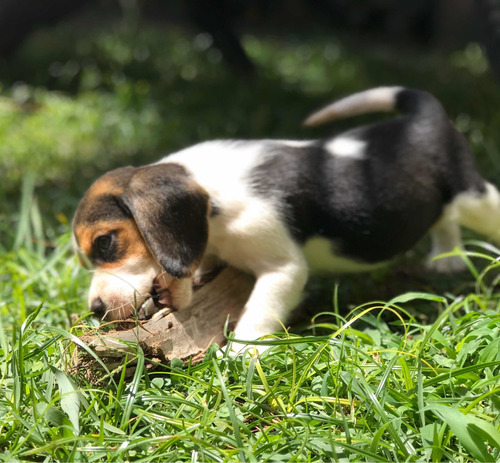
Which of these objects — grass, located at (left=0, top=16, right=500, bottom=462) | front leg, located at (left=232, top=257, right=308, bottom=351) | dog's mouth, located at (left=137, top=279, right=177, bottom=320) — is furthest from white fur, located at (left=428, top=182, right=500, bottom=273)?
dog's mouth, located at (left=137, top=279, right=177, bottom=320)

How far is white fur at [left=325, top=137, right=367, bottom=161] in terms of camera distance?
361 centimetres

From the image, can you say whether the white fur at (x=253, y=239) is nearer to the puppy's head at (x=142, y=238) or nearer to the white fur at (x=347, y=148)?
the puppy's head at (x=142, y=238)

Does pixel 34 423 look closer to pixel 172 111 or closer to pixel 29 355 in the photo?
pixel 29 355

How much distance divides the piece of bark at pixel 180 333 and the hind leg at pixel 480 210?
4.40ft

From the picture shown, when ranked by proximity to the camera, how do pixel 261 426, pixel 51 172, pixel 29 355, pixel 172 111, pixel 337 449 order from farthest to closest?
pixel 172 111, pixel 51 172, pixel 29 355, pixel 261 426, pixel 337 449

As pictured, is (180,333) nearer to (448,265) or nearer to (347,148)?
(347,148)

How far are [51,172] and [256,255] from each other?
10.1ft

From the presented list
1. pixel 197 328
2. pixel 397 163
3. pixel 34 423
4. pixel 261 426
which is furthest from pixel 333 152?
pixel 34 423

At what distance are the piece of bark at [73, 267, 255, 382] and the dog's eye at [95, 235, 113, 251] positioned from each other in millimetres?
382

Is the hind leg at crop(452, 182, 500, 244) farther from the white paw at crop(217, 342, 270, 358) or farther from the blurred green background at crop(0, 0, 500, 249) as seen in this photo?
the white paw at crop(217, 342, 270, 358)

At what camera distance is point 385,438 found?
91.7 inches

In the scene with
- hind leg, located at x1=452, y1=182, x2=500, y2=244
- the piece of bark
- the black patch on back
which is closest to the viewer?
the piece of bark

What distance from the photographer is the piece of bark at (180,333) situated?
2637 mm

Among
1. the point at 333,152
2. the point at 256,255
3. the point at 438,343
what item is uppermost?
the point at 333,152
